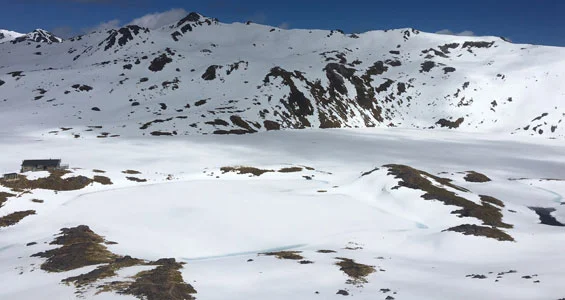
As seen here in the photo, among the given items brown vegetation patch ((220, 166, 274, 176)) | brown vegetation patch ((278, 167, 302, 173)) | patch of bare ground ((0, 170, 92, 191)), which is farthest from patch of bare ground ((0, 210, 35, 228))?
brown vegetation patch ((278, 167, 302, 173))

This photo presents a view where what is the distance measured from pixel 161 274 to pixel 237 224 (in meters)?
21.6

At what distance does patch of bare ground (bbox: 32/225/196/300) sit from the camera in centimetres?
3356

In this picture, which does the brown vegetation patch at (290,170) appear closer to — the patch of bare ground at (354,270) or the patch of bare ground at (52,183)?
the patch of bare ground at (52,183)

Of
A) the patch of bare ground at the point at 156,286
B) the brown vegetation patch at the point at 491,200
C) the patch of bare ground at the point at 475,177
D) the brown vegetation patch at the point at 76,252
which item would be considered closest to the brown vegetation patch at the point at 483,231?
the brown vegetation patch at the point at 491,200

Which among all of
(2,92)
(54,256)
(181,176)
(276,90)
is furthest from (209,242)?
(2,92)

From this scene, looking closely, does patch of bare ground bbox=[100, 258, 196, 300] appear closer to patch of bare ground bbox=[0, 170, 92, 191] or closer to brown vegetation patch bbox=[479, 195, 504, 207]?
patch of bare ground bbox=[0, 170, 92, 191]

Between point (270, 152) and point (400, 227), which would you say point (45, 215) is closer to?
point (400, 227)

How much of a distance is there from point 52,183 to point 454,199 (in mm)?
69022

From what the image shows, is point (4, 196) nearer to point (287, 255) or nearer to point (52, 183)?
point (52, 183)

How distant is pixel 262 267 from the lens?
4103cm

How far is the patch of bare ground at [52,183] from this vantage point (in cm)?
7094

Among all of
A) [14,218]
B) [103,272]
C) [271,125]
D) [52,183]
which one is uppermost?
[271,125]

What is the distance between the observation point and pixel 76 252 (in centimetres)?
4425

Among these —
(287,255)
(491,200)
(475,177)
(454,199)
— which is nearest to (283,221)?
(287,255)
